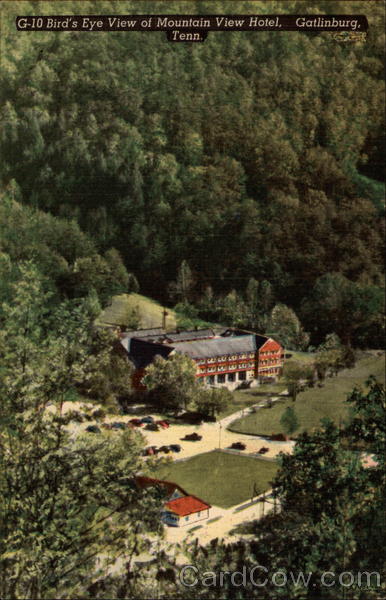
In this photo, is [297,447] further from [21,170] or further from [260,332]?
[21,170]

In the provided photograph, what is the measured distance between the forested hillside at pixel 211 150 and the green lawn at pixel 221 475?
0.78m

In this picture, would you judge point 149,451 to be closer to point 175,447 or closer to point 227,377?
point 175,447

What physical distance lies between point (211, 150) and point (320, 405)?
1.48 meters

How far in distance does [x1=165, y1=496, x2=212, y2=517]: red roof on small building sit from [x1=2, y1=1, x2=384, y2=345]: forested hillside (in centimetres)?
106

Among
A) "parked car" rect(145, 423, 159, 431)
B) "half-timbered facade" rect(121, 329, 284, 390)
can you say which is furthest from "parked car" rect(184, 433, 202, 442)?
"half-timbered facade" rect(121, 329, 284, 390)

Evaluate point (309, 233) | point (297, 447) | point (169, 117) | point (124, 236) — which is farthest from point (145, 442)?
point (169, 117)

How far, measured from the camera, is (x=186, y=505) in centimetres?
374

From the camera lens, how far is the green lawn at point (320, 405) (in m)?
3.90

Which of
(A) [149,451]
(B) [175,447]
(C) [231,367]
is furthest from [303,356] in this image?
(A) [149,451]

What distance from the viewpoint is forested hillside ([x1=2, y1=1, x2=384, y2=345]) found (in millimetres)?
4035

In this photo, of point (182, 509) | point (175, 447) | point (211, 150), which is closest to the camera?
point (182, 509)

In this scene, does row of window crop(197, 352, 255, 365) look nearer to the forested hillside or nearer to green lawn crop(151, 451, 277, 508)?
the forested hillside

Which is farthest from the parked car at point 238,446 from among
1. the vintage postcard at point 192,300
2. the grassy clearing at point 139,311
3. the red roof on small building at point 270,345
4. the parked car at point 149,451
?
the grassy clearing at point 139,311

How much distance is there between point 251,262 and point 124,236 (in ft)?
2.27
